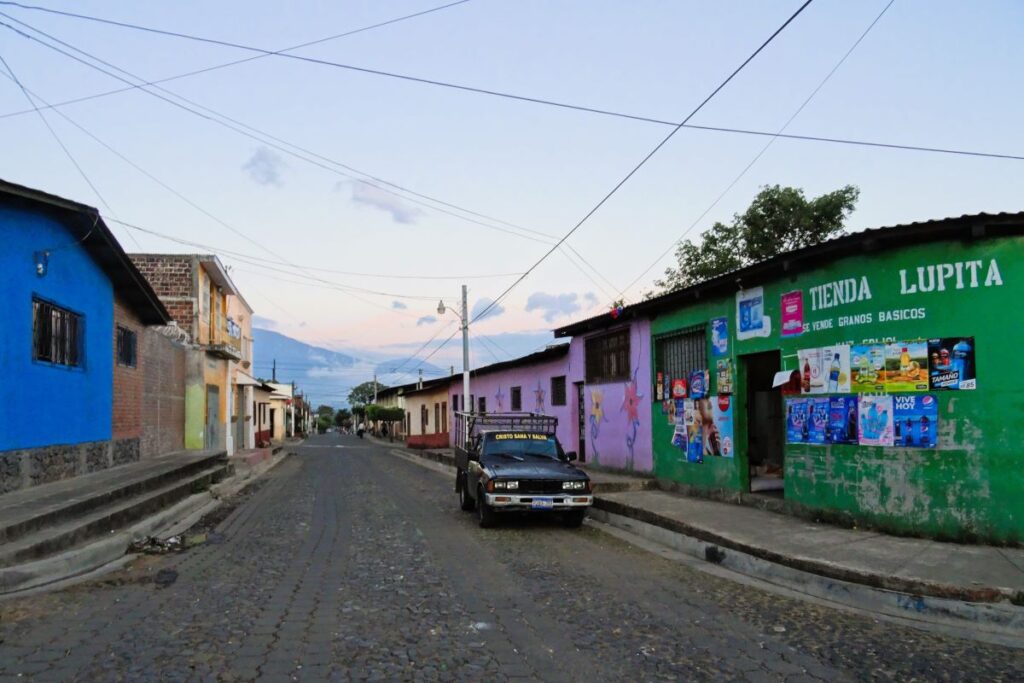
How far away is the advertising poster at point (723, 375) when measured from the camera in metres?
13.0

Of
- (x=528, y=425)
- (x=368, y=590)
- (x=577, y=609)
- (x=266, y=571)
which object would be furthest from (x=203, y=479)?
(x=577, y=609)

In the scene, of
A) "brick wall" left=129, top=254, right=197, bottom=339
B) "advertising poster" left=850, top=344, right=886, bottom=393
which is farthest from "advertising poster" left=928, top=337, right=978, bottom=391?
"brick wall" left=129, top=254, right=197, bottom=339

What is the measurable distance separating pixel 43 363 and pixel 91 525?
171 inches

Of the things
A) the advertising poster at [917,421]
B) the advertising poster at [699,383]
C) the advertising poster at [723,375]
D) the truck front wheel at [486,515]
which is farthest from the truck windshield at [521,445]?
the advertising poster at [917,421]

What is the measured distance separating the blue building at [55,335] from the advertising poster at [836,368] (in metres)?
11.6

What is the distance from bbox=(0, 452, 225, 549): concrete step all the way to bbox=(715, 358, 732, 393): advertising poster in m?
10.0

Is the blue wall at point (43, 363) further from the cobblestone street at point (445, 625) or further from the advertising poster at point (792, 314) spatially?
the advertising poster at point (792, 314)

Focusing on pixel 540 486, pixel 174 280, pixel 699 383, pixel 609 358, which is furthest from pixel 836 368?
pixel 174 280

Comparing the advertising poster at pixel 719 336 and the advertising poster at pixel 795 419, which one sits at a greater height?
the advertising poster at pixel 719 336

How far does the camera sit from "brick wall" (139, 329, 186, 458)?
63.6ft

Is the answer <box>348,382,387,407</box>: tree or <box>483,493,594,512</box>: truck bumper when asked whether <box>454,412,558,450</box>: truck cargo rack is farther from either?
<box>348,382,387,407</box>: tree

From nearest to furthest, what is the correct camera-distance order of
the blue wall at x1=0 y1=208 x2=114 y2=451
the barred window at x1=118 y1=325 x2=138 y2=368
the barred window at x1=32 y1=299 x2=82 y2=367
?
the blue wall at x1=0 y1=208 x2=114 y2=451 → the barred window at x1=32 y1=299 x2=82 y2=367 → the barred window at x1=118 y1=325 x2=138 y2=368

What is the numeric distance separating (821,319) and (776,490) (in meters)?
3.77

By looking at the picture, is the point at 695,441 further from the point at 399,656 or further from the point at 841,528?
the point at 399,656
